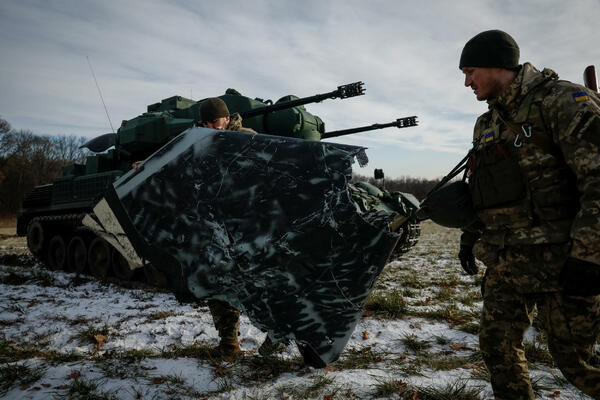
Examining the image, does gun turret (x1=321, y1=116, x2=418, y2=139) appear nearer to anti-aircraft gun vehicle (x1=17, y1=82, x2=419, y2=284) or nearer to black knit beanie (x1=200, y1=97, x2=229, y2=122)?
anti-aircraft gun vehicle (x1=17, y1=82, x2=419, y2=284)

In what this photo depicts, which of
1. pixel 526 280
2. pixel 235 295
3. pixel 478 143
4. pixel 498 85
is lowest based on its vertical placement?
pixel 235 295

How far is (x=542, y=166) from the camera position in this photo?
1854mm

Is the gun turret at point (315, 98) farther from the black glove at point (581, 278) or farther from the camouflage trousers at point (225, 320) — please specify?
the black glove at point (581, 278)

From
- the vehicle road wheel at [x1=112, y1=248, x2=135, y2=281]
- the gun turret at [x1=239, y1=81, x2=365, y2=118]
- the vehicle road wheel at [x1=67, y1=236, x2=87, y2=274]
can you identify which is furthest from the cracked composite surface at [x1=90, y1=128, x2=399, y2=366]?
the vehicle road wheel at [x1=67, y1=236, x2=87, y2=274]

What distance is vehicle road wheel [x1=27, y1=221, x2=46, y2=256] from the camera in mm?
10398

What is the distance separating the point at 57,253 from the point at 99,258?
2415 mm

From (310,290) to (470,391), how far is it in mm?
1232

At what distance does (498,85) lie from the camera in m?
2.09

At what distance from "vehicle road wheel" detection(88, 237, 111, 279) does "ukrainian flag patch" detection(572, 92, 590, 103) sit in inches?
340

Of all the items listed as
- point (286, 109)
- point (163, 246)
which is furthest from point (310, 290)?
point (286, 109)

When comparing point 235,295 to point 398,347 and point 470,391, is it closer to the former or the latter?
point 470,391

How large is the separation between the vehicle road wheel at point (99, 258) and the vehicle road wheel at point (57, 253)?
1430mm

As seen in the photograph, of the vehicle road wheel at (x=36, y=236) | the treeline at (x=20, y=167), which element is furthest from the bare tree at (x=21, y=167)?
the vehicle road wheel at (x=36, y=236)

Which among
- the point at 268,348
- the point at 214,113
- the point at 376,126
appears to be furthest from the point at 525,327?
the point at 376,126
